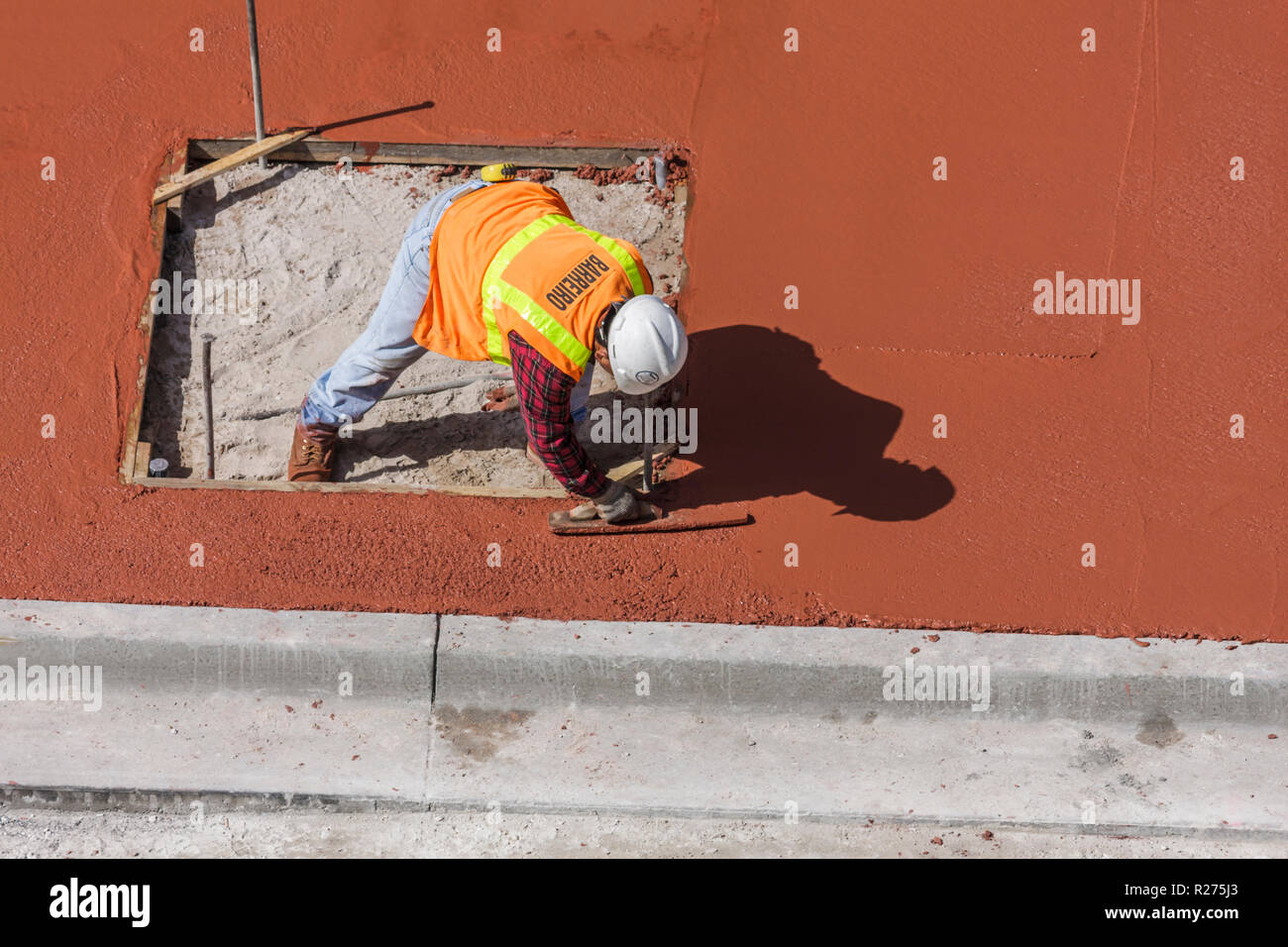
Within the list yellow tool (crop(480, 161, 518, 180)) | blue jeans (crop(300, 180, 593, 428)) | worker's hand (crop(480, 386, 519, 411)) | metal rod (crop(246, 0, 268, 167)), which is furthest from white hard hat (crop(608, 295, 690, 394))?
metal rod (crop(246, 0, 268, 167))

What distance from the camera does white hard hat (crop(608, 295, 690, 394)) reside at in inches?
219

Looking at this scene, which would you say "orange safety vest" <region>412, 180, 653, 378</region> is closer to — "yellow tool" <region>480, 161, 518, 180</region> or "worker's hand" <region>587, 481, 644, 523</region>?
"yellow tool" <region>480, 161, 518, 180</region>

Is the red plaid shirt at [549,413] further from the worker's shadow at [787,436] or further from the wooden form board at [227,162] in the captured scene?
the wooden form board at [227,162]

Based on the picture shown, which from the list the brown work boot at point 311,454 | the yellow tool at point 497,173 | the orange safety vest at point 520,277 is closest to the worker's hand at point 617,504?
the orange safety vest at point 520,277

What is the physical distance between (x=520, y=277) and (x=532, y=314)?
15 cm

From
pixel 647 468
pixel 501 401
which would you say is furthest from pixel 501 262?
pixel 501 401

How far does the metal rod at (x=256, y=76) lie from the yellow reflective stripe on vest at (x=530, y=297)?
2.38 m

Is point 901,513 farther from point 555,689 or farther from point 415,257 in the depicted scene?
point 415,257

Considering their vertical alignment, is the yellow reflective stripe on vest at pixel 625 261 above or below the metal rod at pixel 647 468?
above

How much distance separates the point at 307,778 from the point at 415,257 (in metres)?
2.22

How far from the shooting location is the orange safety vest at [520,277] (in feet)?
18.5

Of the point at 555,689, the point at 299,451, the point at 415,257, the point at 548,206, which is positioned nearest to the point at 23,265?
the point at 299,451

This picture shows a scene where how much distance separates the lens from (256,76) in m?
7.42

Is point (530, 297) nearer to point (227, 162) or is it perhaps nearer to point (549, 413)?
point (549, 413)
